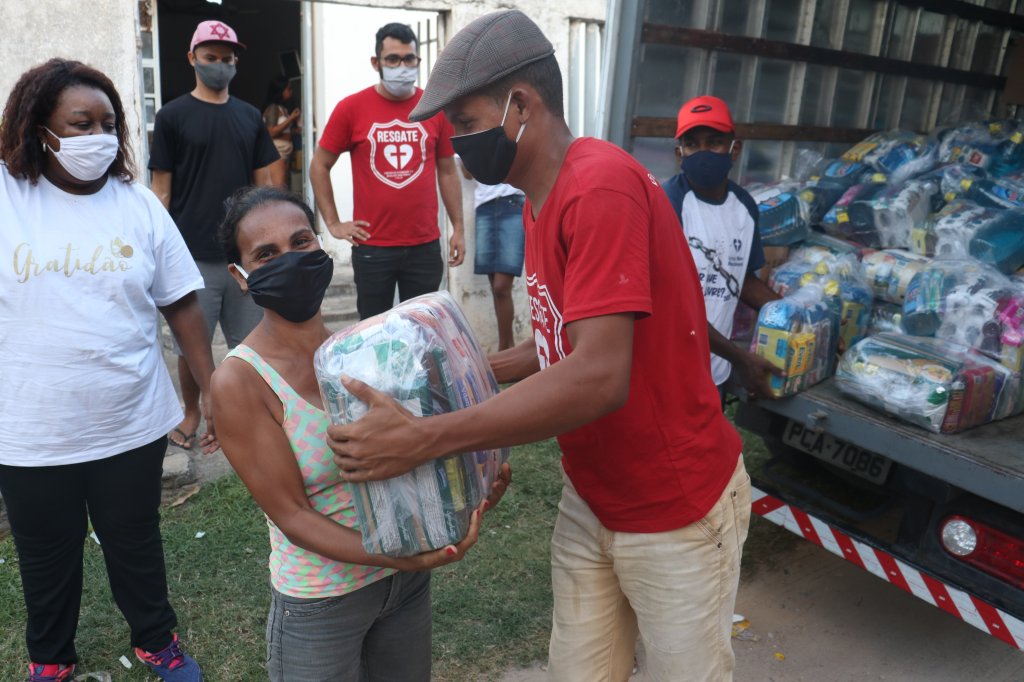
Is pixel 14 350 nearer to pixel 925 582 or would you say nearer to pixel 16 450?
pixel 16 450

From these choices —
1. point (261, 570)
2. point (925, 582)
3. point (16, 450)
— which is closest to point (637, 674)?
point (925, 582)

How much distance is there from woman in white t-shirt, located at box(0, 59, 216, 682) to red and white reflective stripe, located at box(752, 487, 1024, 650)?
2018mm

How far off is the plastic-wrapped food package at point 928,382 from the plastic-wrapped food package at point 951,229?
0.77 meters

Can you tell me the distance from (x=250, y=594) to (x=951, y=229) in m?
3.18

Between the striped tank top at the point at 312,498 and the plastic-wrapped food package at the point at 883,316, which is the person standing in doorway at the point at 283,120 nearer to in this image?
the plastic-wrapped food package at the point at 883,316

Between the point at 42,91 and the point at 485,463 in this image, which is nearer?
the point at 485,463

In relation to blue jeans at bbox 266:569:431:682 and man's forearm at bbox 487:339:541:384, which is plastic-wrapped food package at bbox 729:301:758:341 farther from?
blue jeans at bbox 266:569:431:682

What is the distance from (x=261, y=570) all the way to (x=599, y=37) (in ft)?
14.5

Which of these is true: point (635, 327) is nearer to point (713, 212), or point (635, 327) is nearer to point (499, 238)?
point (713, 212)

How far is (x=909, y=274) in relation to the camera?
→ 11.5ft

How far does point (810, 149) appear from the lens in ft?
14.6

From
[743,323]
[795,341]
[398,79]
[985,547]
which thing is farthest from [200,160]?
[985,547]

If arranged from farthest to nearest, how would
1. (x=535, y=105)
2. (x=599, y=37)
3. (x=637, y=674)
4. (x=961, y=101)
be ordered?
1. (x=599, y=37)
2. (x=961, y=101)
3. (x=637, y=674)
4. (x=535, y=105)

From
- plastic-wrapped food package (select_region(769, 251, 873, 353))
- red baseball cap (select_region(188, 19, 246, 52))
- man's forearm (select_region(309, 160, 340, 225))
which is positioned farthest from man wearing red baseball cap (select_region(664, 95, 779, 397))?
red baseball cap (select_region(188, 19, 246, 52))
